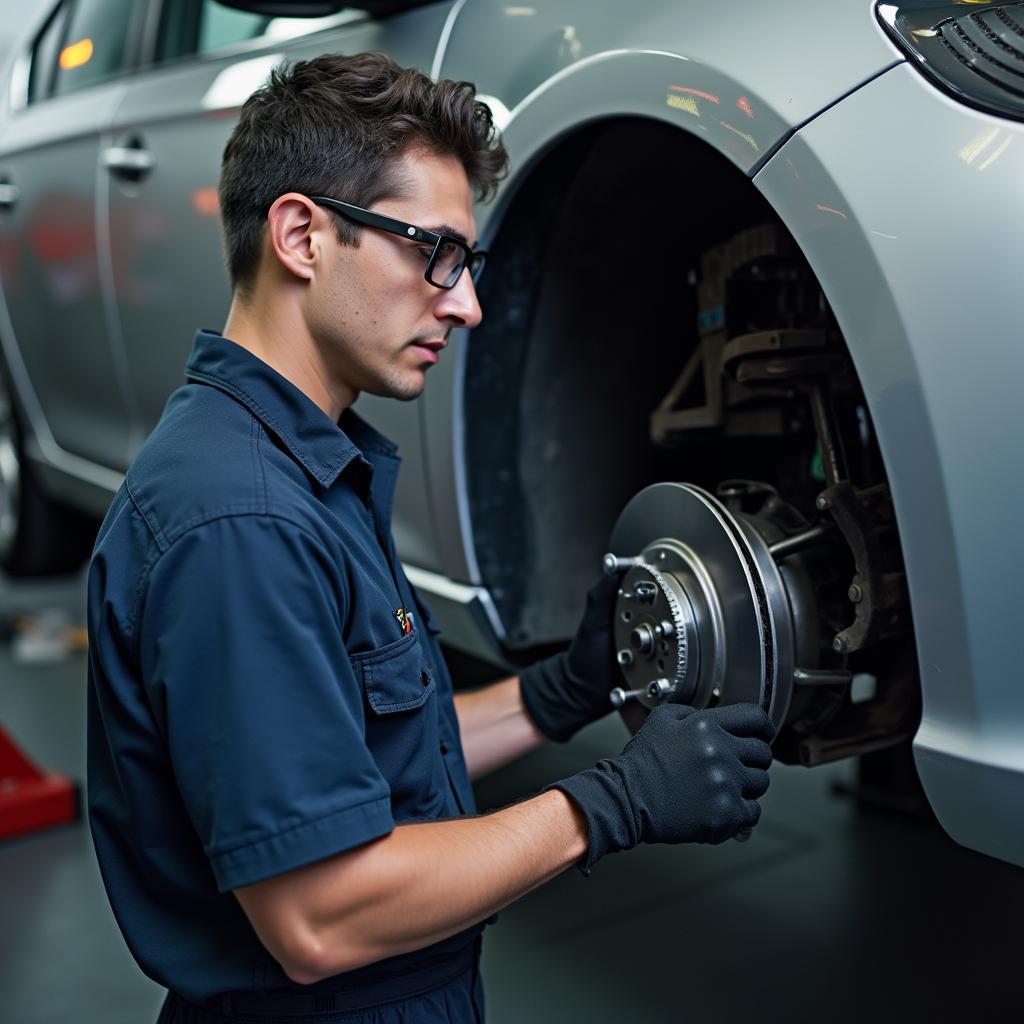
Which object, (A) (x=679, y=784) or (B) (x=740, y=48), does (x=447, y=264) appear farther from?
(A) (x=679, y=784)

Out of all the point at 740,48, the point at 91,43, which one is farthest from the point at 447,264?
the point at 91,43

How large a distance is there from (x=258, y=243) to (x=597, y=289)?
47 centimetres

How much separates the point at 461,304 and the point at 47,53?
6.98ft

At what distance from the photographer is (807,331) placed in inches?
42.0

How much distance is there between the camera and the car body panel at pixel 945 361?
81 centimetres

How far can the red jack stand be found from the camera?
6.42ft

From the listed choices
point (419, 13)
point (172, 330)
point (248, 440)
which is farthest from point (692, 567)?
point (172, 330)

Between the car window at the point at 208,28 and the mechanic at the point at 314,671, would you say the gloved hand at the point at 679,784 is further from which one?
the car window at the point at 208,28

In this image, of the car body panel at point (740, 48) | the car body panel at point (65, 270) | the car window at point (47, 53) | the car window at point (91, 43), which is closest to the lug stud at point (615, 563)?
the car body panel at point (740, 48)

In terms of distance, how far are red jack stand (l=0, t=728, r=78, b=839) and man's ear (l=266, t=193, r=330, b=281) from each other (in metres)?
1.35

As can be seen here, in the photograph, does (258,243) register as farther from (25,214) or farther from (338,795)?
(25,214)

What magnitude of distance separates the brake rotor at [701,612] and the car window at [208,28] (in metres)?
0.93

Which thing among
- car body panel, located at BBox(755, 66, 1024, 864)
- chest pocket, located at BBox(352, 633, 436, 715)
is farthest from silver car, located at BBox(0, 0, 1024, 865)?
chest pocket, located at BBox(352, 633, 436, 715)

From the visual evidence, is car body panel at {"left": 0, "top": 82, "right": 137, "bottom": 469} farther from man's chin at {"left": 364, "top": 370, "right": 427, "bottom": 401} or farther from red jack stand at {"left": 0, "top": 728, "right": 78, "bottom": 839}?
man's chin at {"left": 364, "top": 370, "right": 427, "bottom": 401}
